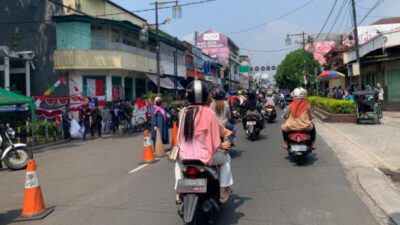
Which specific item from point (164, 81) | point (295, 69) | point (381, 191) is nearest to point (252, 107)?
point (381, 191)

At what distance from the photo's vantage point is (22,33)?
25.2 metres

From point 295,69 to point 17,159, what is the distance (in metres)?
53.8

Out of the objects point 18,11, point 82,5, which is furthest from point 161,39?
point 18,11

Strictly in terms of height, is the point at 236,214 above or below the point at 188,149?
below

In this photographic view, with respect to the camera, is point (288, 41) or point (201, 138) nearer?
point (201, 138)

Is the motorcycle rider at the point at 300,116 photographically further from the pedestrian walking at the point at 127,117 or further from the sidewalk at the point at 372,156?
the pedestrian walking at the point at 127,117

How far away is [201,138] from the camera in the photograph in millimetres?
4520

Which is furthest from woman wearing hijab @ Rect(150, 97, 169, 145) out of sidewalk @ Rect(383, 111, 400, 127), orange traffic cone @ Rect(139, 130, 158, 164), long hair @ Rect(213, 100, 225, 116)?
sidewalk @ Rect(383, 111, 400, 127)

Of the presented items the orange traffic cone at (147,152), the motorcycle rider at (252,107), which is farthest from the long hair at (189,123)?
the motorcycle rider at (252,107)

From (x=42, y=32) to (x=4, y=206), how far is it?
2109 centimetres

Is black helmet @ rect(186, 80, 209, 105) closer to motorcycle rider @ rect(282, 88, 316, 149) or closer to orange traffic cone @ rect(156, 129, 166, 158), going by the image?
motorcycle rider @ rect(282, 88, 316, 149)

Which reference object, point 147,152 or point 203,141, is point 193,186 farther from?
point 147,152

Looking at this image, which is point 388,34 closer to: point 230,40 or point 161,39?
point 161,39

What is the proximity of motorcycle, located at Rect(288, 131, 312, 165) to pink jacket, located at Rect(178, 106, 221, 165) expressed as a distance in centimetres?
408
